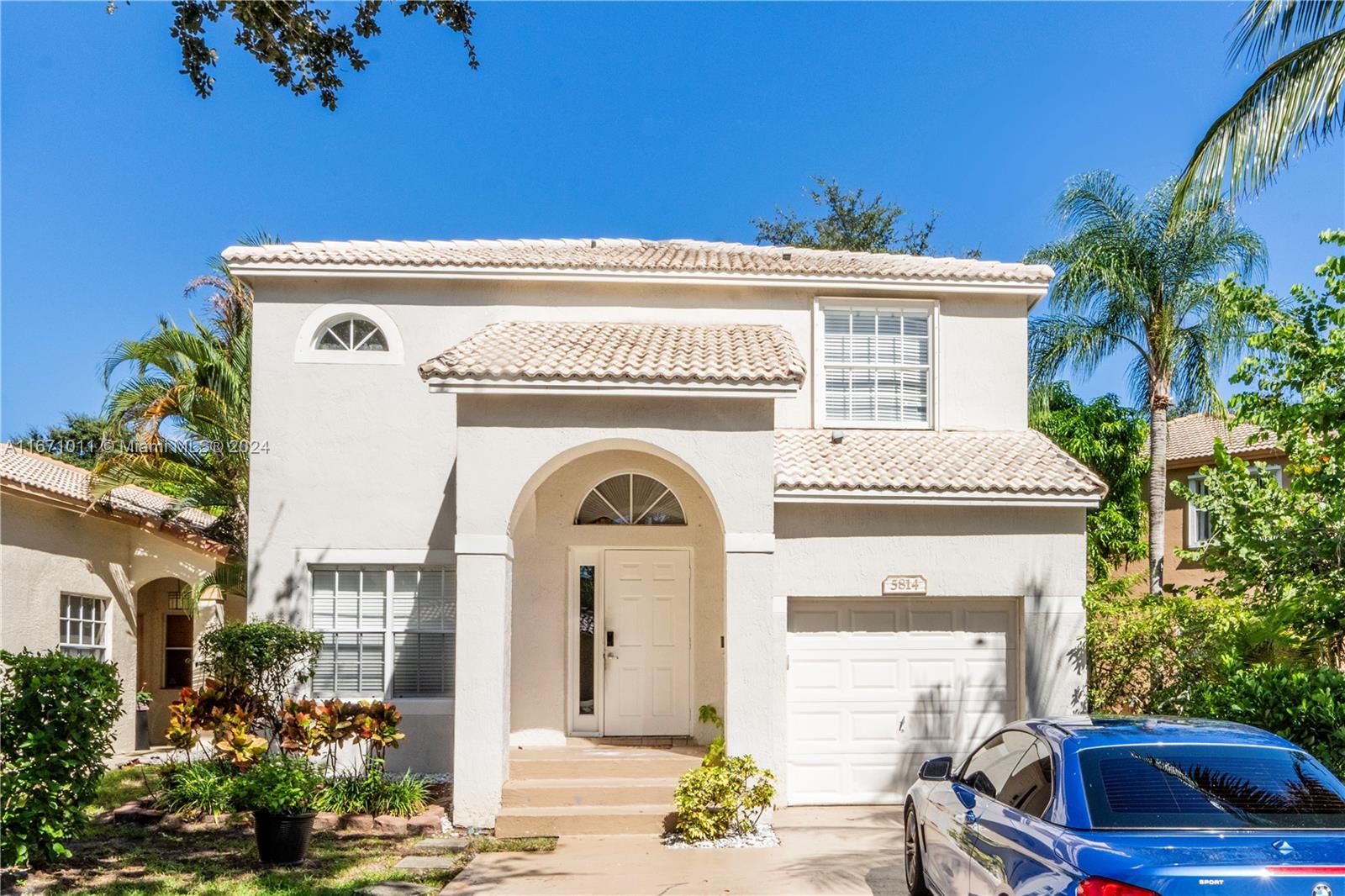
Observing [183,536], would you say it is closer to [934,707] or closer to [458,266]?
[458,266]

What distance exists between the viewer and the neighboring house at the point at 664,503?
10.9m

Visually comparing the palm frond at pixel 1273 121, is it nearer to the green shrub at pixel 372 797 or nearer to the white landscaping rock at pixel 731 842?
the white landscaping rock at pixel 731 842

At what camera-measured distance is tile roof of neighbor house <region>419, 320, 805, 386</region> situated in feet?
35.3

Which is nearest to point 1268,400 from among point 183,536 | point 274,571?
point 274,571

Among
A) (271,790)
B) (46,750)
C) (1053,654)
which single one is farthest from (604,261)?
(46,750)

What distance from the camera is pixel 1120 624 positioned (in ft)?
40.4

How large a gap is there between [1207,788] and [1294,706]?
3620 mm

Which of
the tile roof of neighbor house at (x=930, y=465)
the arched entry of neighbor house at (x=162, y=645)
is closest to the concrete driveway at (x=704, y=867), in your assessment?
the tile roof of neighbor house at (x=930, y=465)

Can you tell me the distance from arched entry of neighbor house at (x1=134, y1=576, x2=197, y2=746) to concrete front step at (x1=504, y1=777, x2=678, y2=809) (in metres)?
9.90

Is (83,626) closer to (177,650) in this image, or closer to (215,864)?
(177,650)

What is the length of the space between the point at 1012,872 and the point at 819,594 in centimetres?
646

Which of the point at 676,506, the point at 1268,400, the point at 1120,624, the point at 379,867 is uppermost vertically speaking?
the point at 1268,400

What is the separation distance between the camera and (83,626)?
50.2 ft

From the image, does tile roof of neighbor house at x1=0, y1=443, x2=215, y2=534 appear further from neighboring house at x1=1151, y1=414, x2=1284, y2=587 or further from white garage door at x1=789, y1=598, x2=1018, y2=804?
neighboring house at x1=1151, y1=414, x2=1284, y2=587
